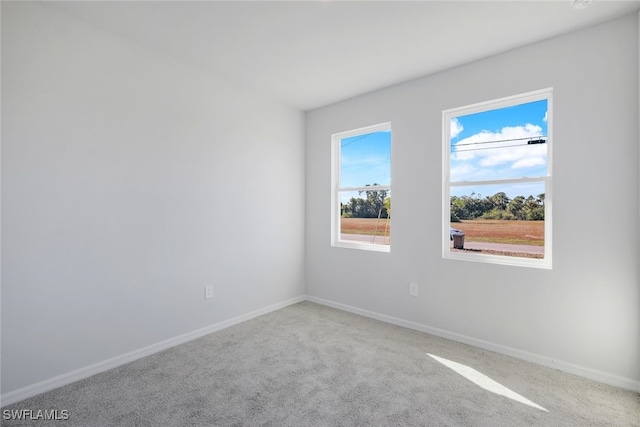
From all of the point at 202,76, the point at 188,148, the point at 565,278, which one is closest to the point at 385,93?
the point at 202,76

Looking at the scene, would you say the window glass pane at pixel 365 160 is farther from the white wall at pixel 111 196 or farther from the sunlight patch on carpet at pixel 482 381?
the sunlight patch on carpet at pixel 482 381

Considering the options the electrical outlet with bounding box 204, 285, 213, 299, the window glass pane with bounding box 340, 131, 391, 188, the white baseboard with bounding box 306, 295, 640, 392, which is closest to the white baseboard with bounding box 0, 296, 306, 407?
the electrical outlet with bounding box 204, 285, 213, 299

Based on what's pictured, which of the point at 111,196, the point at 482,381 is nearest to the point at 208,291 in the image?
the point at 111,196

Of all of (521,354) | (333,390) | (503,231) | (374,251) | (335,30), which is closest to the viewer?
(333,390)

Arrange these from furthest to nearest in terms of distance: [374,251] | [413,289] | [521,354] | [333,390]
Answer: [374,251]
[413,289]
[521,354]
[333,390]

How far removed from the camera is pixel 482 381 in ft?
6.81

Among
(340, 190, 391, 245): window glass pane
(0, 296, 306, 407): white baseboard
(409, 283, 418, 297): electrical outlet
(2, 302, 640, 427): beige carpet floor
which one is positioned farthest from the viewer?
(340, 190, 391, 245): window glass pane

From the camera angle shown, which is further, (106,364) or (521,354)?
(521,354)

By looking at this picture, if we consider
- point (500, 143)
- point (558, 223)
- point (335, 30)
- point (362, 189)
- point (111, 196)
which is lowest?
point (558, 223)

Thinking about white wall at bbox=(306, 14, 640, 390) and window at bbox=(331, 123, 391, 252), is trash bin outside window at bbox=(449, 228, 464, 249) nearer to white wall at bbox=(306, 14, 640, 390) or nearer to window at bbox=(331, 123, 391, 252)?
white wall at bbox=(306, 14, 640, 390)

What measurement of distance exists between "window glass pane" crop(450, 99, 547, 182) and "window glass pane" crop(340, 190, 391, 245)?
82 cm

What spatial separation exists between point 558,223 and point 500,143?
2.69 feet

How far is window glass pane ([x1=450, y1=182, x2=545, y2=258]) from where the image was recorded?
8.05 ft

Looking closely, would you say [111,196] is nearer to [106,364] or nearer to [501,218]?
[106,364]
